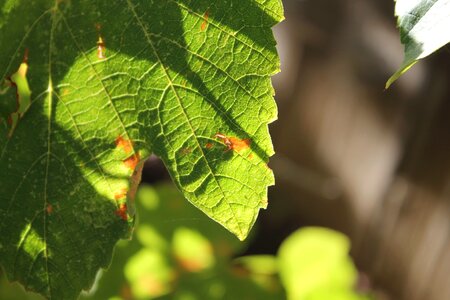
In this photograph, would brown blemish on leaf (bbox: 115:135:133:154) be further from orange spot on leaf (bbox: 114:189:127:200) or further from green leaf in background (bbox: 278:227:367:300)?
green leaf in background (bbox: 278:227:367:300)

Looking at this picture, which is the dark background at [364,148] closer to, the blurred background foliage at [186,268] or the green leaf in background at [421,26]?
the blurred background foliage at [186,268]

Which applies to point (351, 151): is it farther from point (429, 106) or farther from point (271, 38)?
point (271, 38)

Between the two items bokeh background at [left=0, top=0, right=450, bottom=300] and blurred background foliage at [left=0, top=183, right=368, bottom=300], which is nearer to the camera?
blurred background foliage at [left=0, top=183, right=368, bottom=300]

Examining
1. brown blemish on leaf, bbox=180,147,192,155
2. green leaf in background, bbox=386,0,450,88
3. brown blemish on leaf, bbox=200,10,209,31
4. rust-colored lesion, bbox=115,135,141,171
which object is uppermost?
green leaf in background, bbox=386,0,450,88

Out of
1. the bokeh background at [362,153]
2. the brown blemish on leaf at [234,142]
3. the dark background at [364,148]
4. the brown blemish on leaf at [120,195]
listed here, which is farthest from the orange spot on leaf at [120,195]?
the dark background at [364,148]

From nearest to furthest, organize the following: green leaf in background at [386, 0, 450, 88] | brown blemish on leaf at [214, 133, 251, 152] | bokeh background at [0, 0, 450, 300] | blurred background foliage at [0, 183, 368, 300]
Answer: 1. green leaf in background at [386, 0, 450, 88]
2. brown blemish on leaf at [214, 133, 251, 152]
3. blurred background foliage at [0, 183, 368, 300]
4. bokeh background at [0, 0, 450, 300]

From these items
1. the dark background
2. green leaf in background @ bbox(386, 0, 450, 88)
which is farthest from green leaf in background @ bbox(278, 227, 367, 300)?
the dark background

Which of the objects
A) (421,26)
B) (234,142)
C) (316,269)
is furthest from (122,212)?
(316,269)

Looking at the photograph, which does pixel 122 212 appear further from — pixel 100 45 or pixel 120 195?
pixel 100 45
